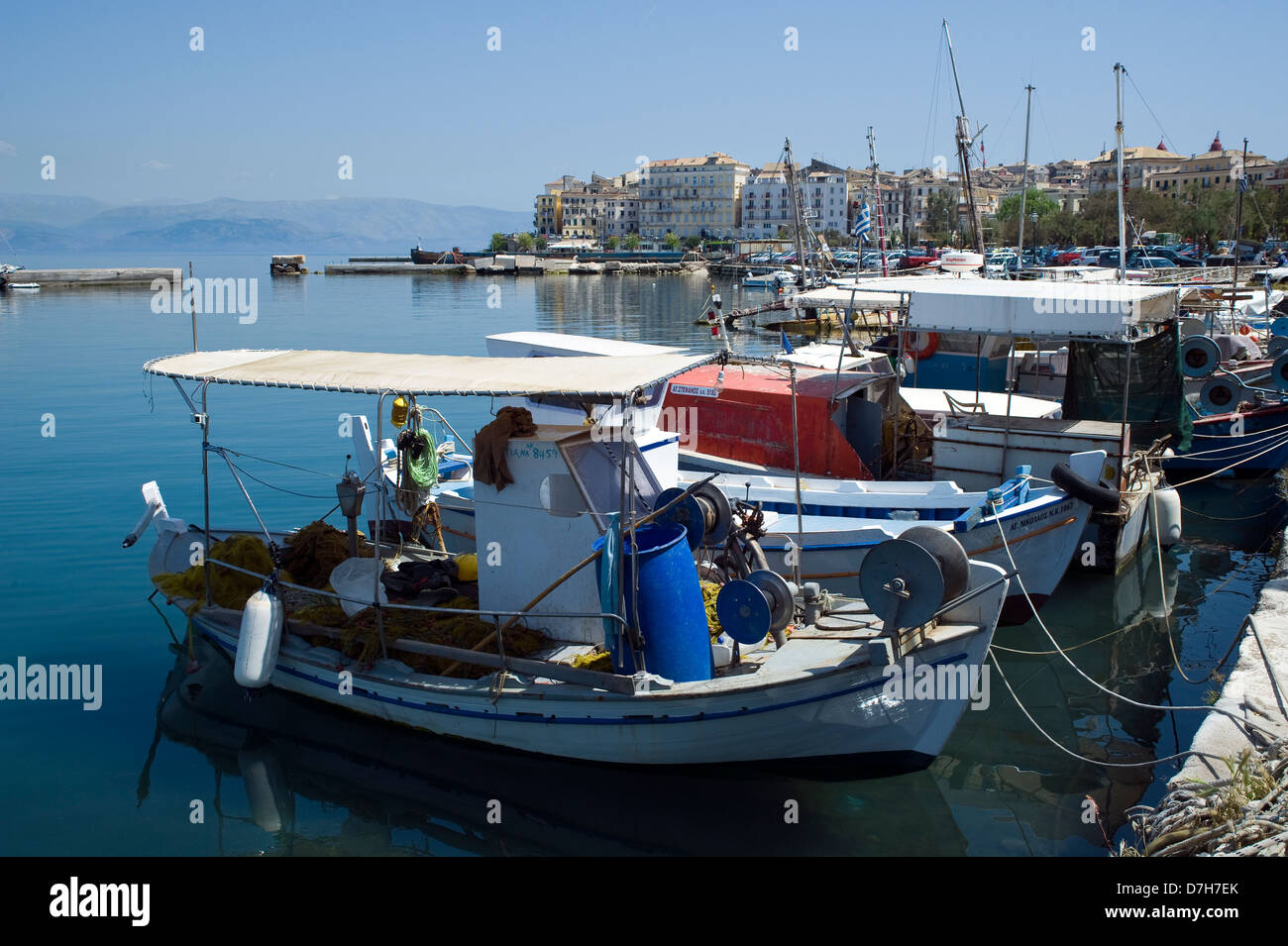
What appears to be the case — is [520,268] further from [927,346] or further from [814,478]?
[814,478]

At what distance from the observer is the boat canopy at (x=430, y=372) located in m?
8.52

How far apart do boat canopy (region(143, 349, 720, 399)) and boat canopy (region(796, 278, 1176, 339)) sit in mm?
5838

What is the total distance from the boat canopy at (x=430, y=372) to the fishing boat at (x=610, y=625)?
4cm

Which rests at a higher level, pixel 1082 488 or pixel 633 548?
pixel 633 548

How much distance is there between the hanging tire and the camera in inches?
498

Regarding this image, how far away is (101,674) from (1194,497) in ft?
62.3

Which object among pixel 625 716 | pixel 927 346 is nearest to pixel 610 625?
pixel 625 716

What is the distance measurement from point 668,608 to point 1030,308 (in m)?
8.35

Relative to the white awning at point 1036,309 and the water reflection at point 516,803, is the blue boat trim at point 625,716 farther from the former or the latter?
the white awning at point 1036,309

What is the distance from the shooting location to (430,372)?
9.34 metres

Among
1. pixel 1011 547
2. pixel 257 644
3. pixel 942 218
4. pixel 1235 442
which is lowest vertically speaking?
pixel 257 644

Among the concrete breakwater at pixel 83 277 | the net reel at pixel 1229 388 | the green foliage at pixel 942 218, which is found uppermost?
the green foliage at pixel 942 218

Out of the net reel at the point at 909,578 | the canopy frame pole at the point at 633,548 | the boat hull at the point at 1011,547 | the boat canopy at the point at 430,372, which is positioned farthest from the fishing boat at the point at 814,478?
the net reel at the point at 909,578
